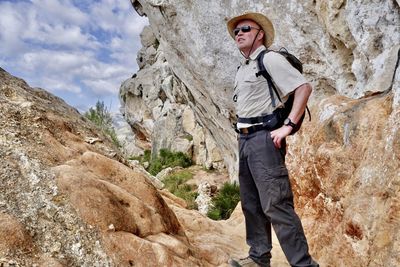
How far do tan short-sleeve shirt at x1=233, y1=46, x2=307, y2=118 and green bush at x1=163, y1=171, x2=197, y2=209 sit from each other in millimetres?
15362

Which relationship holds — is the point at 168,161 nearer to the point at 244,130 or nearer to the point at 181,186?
the point at 181,186

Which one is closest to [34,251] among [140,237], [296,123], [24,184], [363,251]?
[24,184]

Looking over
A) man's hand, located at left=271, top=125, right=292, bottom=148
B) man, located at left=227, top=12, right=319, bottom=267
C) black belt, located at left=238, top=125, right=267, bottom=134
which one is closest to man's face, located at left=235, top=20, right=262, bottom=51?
man, located at left=227, top=12, right=319, bottom=267

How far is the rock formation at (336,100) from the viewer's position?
493cm

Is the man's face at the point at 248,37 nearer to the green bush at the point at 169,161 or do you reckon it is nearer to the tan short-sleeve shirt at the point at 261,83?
the tan short-sleeve shirt at the point at 261,83

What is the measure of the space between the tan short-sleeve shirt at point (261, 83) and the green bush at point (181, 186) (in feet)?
50.4

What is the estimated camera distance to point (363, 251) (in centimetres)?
491

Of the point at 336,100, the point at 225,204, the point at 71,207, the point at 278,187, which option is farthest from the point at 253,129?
the point at 225,204

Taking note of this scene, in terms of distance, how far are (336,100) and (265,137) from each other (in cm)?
347

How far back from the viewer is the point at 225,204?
1555 cm

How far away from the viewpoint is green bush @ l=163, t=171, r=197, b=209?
67.5 ft

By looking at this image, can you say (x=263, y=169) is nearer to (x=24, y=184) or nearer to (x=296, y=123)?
(x=296, y=123)

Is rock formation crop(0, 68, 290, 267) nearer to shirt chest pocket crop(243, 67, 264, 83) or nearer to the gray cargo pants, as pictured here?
the gray cargo pants

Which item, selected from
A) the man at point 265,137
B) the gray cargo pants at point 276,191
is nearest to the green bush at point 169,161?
the man at point 265,137
